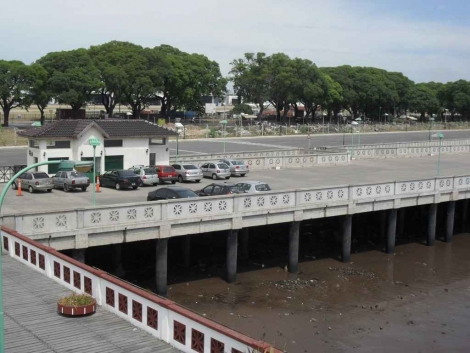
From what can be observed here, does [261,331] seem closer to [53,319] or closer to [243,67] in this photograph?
[53,319]

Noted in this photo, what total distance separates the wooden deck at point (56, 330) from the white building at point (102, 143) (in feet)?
84.1

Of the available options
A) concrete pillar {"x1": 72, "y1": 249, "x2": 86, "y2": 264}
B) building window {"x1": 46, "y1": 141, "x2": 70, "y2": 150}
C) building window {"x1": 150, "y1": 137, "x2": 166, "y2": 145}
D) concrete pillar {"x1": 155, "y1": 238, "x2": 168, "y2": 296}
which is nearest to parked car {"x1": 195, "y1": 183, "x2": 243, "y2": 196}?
concrete pillar {"x1": 155, "y1": 238, "x2": 168, "y2": 296}

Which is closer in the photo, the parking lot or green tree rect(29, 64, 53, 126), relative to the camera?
the parking lot

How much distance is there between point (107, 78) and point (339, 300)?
79.4m

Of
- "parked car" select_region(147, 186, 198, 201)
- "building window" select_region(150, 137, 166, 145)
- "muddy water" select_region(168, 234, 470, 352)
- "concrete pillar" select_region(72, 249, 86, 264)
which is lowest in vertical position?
"muddy water" select_region(168, 234, 470, 352)

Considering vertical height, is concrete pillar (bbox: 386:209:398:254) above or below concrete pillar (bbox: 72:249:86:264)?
below

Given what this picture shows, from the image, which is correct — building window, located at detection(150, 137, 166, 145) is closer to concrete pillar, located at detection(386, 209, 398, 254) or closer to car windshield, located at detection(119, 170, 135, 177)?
car windshield, located at detection(119, 170, 135, 177)

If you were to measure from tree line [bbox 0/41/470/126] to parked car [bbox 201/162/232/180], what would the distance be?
5475 cm

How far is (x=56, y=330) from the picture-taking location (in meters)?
14.3

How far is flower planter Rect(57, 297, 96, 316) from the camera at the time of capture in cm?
1508

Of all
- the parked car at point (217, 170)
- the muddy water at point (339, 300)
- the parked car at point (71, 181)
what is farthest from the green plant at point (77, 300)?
the parked car at point (217, 170)

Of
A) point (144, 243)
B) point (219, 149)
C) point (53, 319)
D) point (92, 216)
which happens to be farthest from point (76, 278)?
point (219, 149)

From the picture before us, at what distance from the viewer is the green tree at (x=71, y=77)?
3812 inches

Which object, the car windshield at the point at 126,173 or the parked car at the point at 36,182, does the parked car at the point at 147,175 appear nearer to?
the car windshield at the point at 126,173
